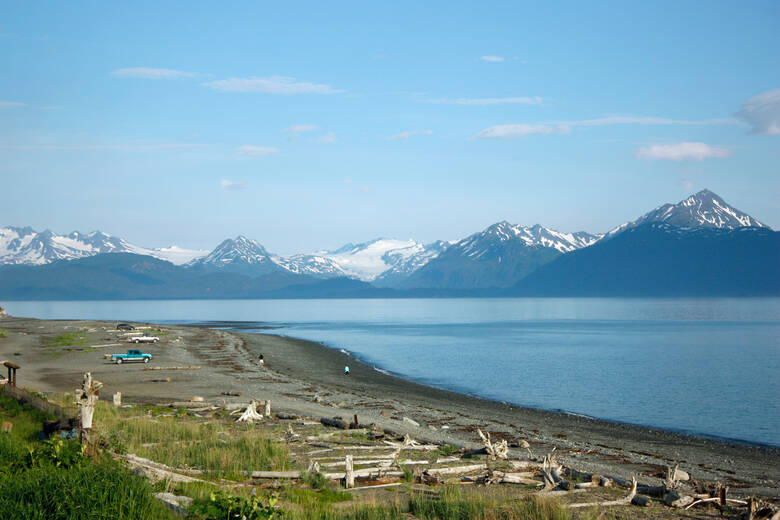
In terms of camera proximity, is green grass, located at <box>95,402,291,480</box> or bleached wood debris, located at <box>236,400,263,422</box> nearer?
green grass, located at <box>95,402,291,480</box>

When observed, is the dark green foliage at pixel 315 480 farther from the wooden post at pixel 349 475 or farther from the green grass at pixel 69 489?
the green grass at pixel 69 489

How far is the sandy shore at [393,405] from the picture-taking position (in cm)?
2586

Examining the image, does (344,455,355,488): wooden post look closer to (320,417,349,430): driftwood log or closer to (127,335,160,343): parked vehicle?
(320,417,349,430): driftwood log

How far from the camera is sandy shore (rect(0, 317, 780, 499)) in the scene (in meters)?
25.9

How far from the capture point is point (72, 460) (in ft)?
41.6

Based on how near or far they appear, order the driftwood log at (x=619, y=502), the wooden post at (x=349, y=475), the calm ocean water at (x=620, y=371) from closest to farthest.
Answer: the driftwood log at (x=619, y=502) → the wooden post at (x=349, y=475) → the calm ocean water at (x=620, y=371)

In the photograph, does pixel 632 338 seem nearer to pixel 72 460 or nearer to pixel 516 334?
pixel 516 334

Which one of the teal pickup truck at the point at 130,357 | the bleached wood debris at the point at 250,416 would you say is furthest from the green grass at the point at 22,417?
the teal pickup truck at the point at 130,357

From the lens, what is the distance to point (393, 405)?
39062 millimetres

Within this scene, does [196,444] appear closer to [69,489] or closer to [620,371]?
[69,489]

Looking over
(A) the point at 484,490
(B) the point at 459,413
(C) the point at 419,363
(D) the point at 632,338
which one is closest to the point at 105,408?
(A) the point at 484,490

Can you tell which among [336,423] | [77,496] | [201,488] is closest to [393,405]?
[336,423]

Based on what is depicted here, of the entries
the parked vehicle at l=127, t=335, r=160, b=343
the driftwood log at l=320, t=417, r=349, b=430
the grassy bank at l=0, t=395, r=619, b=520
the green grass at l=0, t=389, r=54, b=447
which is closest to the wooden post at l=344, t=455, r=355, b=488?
the grassy bank at l=0, t=395, r=619, b=520

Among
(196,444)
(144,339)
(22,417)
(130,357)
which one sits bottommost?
(144,339)
